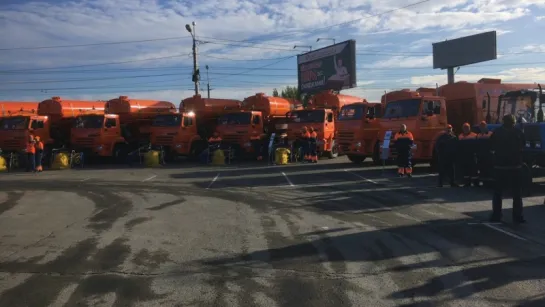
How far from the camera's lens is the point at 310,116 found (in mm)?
24609

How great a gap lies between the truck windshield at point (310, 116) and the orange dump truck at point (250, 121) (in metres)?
1.61

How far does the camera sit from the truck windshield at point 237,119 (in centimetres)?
2550

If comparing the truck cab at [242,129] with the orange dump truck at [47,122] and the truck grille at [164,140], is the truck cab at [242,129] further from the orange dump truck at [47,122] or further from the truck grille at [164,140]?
the orange dump truck at [47,122]

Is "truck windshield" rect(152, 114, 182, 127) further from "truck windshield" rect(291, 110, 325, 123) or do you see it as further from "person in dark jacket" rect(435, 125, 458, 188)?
"person in dark jacket" rect(435, 125, 458, 188)

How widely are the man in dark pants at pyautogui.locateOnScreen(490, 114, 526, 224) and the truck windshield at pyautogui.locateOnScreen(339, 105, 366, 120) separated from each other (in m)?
12.0

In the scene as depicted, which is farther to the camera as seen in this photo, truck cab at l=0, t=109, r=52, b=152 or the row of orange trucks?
truck cab at l=0, t=109, r=52, b=152

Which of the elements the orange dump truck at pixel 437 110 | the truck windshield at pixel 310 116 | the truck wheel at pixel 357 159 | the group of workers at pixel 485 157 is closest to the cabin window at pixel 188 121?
the truck windshield at pixel 310 116

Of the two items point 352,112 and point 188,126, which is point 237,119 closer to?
point 188,126

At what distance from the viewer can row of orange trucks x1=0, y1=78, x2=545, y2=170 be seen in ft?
65.7

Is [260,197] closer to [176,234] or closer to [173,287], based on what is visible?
[176,234]

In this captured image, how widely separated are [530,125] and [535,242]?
6.14m

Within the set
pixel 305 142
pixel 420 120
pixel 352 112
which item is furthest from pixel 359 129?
pixel 305 142

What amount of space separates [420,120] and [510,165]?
899 cm

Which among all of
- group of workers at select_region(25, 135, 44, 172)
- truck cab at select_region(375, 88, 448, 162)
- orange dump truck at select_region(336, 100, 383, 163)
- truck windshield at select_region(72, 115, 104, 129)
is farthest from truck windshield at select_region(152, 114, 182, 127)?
truck cab at select_region(375, 88, 448, 162)
